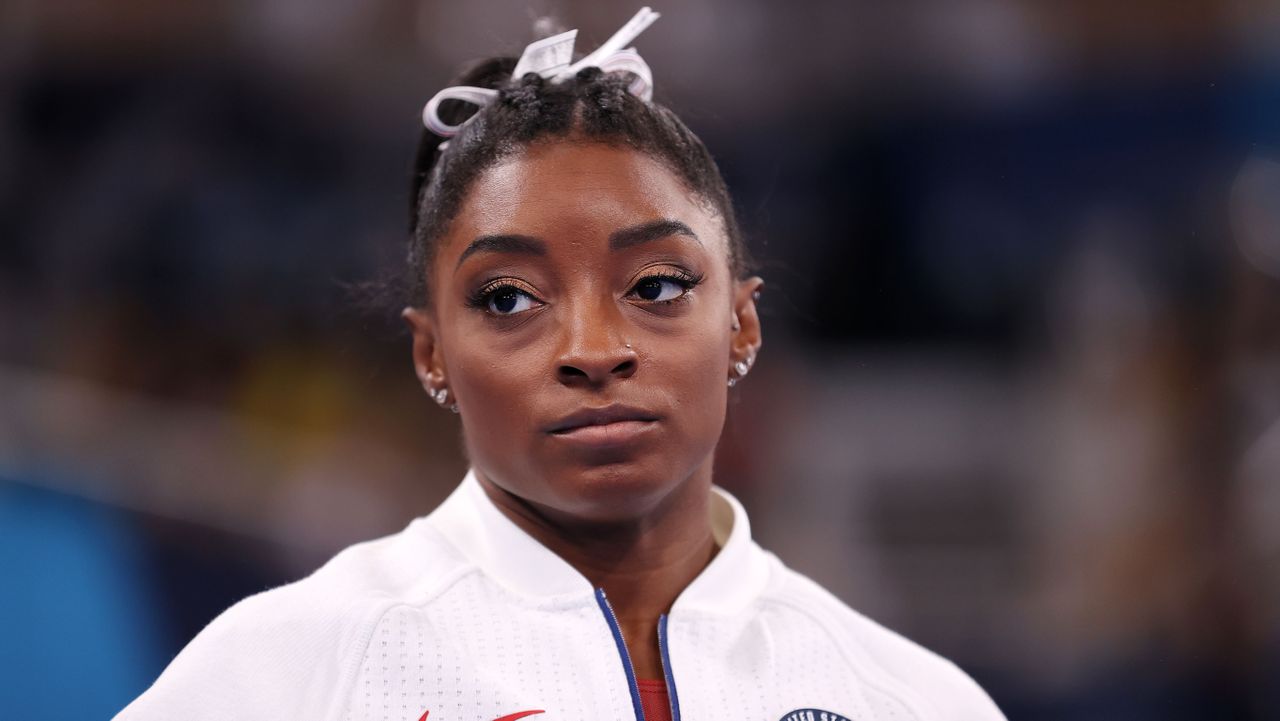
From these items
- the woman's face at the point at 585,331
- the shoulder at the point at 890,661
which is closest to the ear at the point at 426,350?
the woman's face at the point at 585,331

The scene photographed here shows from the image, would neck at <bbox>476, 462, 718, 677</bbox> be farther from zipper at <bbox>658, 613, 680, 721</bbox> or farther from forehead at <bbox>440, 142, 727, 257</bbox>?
forehead at <bbox>440, 142, 727, 257</bbox>

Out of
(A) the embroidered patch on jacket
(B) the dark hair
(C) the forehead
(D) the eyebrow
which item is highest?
(B) the dark hair

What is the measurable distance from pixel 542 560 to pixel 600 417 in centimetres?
23

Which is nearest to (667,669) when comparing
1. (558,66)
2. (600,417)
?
(600,417)

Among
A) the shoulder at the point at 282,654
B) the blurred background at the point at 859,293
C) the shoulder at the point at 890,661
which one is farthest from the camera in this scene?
the blurred background at the point at 859,293

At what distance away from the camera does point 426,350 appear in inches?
69.9

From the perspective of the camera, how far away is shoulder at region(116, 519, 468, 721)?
57.7 inches

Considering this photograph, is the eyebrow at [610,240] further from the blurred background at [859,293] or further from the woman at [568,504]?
the blurred background at [859,293]

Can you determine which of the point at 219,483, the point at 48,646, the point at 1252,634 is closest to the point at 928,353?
the point at 1252,634

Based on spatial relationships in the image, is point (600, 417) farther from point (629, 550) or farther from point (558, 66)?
point (558, 66)

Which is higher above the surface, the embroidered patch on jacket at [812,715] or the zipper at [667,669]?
the zipper at [667,669]

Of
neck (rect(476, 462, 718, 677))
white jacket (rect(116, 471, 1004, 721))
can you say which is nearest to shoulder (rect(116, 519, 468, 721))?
white jacket (rect(116, 471, 1004, 721))

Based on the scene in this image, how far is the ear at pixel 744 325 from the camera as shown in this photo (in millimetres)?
1798

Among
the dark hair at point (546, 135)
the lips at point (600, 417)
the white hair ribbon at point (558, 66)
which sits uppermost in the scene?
the white hair ribbon at point (558, 66)
